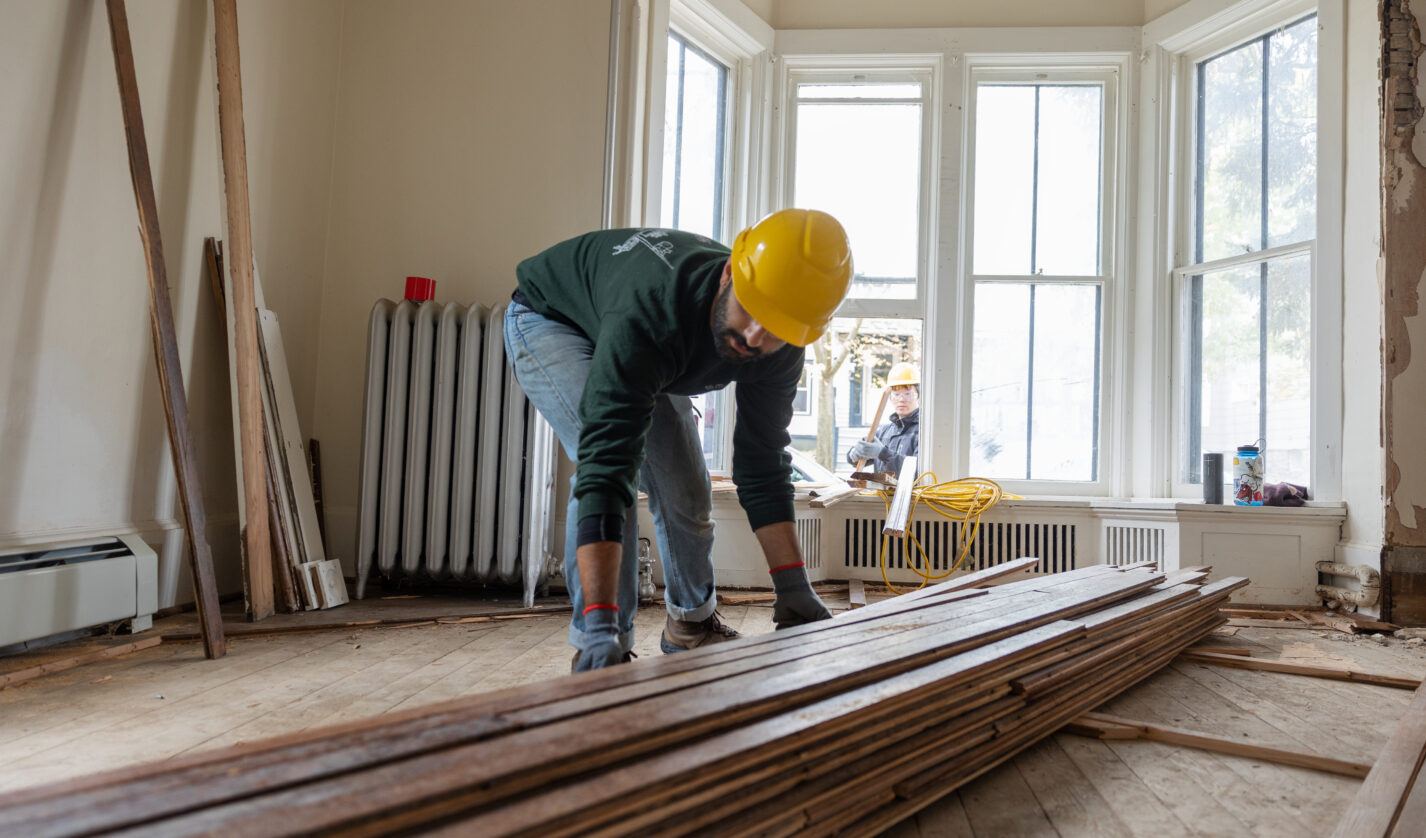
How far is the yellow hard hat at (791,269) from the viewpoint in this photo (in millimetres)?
1714

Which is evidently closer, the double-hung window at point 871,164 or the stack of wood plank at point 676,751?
the stack of wood plank at point 676,751

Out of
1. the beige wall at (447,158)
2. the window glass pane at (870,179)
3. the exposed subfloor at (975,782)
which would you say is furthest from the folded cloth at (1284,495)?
the beige wall at (447,158)

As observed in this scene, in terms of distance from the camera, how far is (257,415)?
3.32 m

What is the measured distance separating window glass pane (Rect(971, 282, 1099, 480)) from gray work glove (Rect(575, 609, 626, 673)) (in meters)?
3.57

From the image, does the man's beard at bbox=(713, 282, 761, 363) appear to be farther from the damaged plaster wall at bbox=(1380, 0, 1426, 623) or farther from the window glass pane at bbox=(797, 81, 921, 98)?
the window glass pane at bbox=(797, 81, 921, 98)

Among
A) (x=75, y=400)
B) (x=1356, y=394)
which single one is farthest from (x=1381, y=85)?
(x=75, y=400)

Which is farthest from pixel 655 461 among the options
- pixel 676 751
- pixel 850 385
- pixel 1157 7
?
pixel 850 385

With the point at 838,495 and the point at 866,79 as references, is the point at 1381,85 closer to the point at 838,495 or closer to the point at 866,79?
the point at 866,79

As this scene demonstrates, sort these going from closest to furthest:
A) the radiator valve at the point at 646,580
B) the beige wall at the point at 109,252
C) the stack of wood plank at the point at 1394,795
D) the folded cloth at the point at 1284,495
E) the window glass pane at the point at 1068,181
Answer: the stack of wood plank at the point at 1394,795, the beige wall at the point at 109,252, the radiator valve at the point at 646,580, the folded cloth at the point at 1284,495, the window glass pane at the point at 1068,181

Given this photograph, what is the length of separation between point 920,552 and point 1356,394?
6.28 feet

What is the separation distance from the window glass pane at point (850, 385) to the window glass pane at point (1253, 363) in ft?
4.40

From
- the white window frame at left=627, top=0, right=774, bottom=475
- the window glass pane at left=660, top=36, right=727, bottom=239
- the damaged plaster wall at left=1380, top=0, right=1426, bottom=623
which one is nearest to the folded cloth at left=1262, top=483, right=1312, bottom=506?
the damaged plaster wall at left=1380, top=0, right=1426, bottom=623

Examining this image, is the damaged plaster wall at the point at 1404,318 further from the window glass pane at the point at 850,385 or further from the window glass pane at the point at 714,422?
the window glass pane at the point at 714,422

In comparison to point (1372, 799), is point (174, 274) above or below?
above
